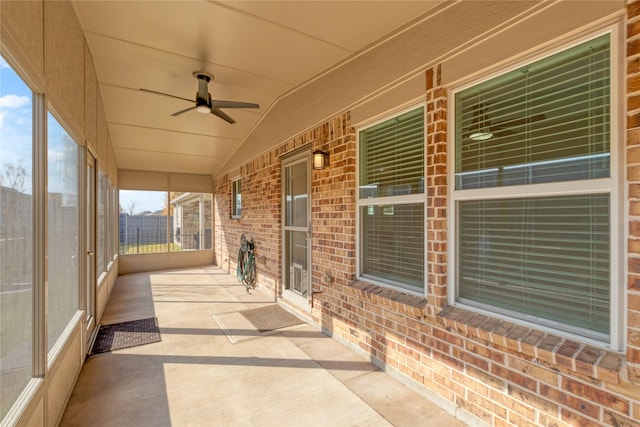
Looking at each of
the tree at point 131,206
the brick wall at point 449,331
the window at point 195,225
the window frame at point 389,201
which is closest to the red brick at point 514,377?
the brick wall at point 449,331

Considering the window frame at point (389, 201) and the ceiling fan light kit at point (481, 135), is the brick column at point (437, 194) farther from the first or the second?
the ceiling fan light kit at point (481, 135)

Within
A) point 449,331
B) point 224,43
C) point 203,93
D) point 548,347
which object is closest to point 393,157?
point 449,331

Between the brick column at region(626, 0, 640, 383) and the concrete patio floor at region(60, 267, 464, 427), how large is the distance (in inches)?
52.5

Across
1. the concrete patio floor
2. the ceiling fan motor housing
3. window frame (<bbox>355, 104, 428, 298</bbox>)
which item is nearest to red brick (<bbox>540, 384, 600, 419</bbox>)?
the concrete patio floor

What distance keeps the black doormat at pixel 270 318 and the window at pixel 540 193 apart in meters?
2.65

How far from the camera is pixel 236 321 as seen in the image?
14.4 feet

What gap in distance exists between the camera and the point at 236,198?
7914 millimetres

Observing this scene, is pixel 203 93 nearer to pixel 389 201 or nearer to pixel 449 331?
pixel 389 201

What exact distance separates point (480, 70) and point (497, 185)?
2.70ft

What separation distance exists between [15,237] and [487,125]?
9.85 ft

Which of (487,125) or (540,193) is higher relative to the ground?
(487,125)

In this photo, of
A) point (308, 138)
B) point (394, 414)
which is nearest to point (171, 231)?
point (308, 138)

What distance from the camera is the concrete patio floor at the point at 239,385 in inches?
91.0

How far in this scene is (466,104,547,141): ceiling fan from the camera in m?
2.04
